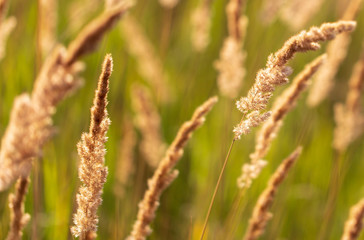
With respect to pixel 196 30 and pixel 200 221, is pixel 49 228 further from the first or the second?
pixel 196 30

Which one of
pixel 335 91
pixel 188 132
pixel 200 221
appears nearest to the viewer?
pixel 188 132

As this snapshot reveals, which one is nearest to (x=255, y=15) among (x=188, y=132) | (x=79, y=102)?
(x=79, y=102)

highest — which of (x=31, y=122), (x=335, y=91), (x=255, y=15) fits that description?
(x=255, y=15)

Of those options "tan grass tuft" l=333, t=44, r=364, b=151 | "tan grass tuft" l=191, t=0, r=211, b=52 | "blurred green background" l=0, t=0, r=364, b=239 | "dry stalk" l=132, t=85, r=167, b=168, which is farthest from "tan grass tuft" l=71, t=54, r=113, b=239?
"tan grass tuft" l=191, t=0, r=211, b=52

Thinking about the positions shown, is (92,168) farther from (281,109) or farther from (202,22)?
(202,22)

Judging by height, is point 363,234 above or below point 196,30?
below

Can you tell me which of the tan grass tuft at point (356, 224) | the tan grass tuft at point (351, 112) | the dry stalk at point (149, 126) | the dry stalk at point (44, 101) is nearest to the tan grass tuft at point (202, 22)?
the dry stalk at point (149, 126)

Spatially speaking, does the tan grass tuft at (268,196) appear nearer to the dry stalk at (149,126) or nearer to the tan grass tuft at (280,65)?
the tan grass tuft at (280,65)
